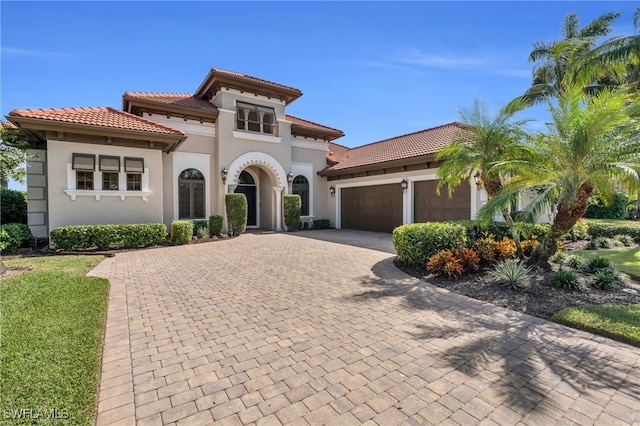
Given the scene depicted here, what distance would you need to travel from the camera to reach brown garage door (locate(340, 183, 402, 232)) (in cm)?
1612

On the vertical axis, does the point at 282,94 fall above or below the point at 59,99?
above

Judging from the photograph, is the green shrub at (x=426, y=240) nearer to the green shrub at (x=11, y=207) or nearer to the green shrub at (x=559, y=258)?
the green shrub at (x=559, y=258)

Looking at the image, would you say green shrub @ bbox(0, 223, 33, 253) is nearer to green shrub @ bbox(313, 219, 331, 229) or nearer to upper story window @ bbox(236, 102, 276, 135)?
upper story window @ bbox(236, 102, 276, 135)

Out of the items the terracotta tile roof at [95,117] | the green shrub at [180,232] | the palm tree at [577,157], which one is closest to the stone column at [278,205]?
the green shrub at [180,232]

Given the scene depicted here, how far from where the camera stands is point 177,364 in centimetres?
349

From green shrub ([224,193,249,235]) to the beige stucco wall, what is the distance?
10.7 ft

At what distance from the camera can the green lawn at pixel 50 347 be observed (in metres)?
2.63

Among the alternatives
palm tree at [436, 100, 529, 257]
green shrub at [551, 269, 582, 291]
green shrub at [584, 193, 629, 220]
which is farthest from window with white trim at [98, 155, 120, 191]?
green shrub at [584, 193, 629, 220]

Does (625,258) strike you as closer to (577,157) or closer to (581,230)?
(581,230)

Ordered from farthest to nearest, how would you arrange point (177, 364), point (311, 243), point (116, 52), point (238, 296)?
point (311, 243) < point (116, 52) < point (238, 296) < point (177, 364)

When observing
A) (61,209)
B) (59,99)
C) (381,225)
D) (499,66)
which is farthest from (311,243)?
(59,99)

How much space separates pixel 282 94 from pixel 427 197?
997 cm

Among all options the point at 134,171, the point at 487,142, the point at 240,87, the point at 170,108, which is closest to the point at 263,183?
the point at 240,87

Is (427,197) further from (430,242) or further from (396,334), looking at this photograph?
(396,334)
